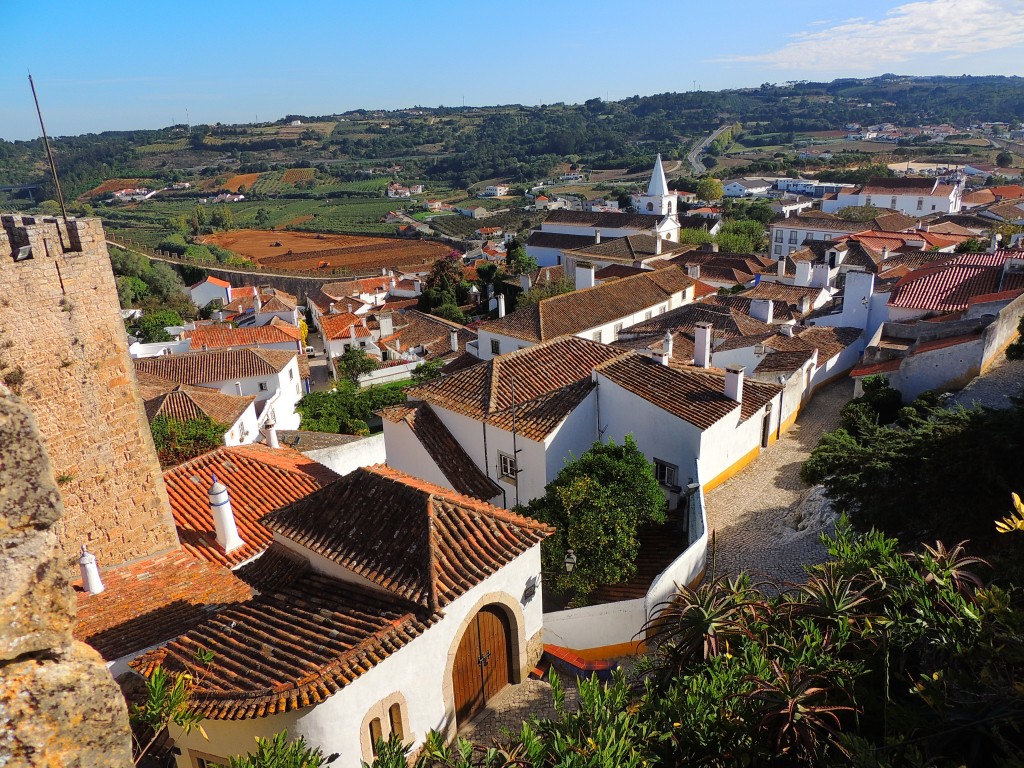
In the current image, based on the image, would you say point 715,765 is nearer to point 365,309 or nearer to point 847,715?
point 847,715

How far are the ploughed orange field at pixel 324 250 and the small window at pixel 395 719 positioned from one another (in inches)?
2794

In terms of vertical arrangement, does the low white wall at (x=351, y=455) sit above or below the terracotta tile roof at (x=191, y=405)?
below

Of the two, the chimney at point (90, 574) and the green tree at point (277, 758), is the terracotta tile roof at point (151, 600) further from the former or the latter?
the green tree at point (277, 758)

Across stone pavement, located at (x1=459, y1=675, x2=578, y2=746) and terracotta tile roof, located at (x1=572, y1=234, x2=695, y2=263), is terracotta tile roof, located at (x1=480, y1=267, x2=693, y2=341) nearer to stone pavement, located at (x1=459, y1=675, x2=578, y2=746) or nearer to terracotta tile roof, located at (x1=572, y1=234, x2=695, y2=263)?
terracotta tile roof, located at (x1=572, y1=234, x2=695, y2=263)

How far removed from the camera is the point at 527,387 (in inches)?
655

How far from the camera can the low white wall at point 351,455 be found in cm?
1869

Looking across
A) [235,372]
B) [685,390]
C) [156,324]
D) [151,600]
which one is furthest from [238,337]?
[151,600]

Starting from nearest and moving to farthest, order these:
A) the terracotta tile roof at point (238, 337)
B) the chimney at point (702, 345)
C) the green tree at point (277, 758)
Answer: the green tree at point (277, 758) → the chimney at point (702, 345) → the terracotta tile roof at point (238, 337)

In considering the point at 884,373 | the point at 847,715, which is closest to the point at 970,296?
the point at 884,373

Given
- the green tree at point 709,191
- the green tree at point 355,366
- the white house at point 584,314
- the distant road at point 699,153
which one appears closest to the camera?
the white house at point 584,314

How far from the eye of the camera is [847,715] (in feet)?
20.4

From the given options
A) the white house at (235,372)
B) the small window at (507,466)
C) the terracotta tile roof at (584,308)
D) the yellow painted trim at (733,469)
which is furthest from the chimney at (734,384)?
the white house at (235,372)

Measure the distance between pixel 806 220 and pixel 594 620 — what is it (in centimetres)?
5419

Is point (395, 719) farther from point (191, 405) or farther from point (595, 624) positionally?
point (191, 405)
